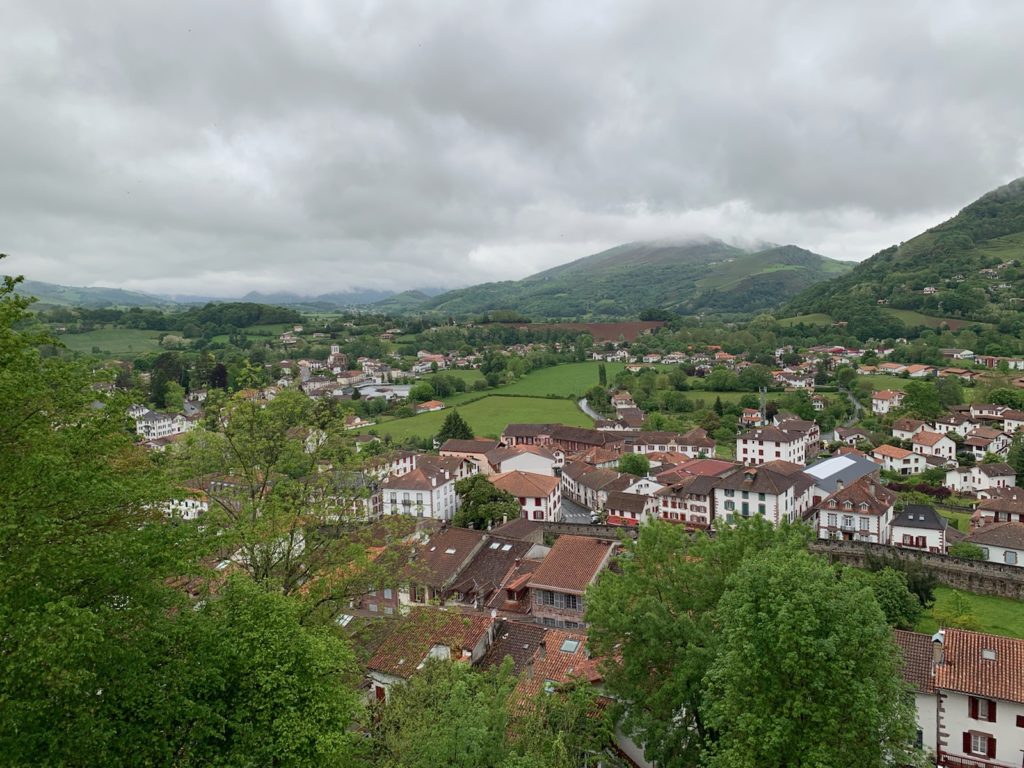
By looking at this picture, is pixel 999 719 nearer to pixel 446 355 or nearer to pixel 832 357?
pixel 832 357

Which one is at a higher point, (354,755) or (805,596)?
(805,596)

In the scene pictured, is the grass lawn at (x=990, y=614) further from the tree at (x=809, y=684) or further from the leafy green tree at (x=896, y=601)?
the tree at (x=809, y=684)

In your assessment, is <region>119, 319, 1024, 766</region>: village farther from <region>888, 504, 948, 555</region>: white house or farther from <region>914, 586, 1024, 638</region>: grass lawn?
<region>914, 586, 1024, 638</region>: grass lawn

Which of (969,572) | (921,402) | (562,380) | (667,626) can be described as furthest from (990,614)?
(562,380)

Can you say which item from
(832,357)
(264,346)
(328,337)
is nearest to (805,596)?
(832,357)

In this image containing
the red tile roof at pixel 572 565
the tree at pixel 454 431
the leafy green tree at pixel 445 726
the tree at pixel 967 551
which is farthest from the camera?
the tree at pixel 454 431

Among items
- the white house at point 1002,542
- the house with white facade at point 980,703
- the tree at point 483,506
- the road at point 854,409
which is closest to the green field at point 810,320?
the road at point 854,409
